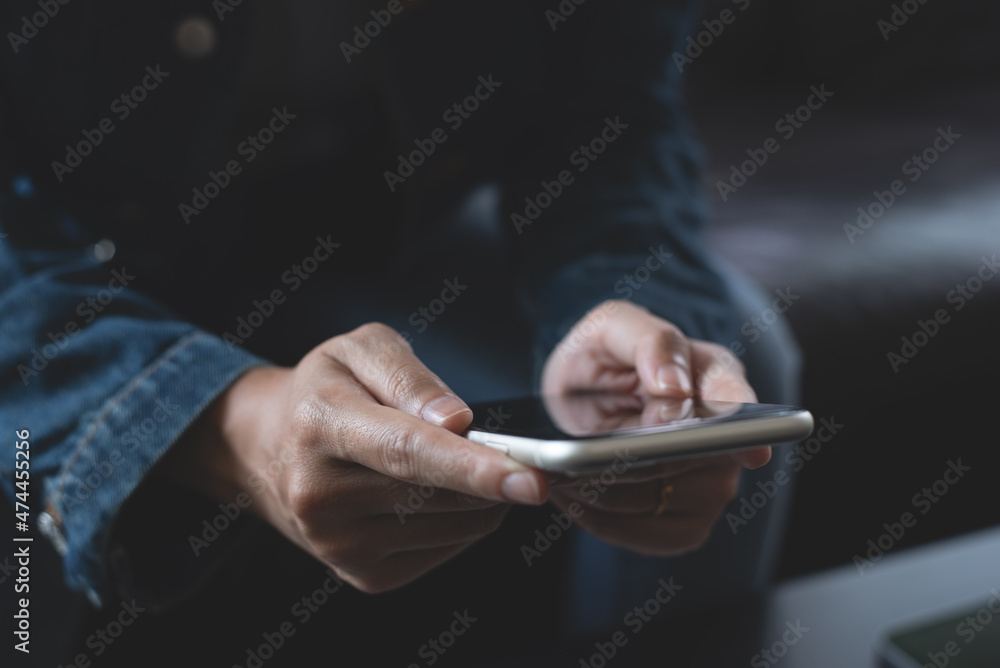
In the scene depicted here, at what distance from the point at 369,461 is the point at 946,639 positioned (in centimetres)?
34

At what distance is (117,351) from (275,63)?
11.3 inches

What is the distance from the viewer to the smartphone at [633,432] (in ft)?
0.87

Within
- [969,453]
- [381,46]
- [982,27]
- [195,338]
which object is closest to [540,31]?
[381,46]

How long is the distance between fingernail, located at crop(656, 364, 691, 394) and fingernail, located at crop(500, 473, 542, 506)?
0.49 feet

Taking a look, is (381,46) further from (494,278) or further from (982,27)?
(982,27)

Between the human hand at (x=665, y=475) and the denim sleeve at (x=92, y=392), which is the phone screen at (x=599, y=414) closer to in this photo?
the human hand at (x=665, y=475)

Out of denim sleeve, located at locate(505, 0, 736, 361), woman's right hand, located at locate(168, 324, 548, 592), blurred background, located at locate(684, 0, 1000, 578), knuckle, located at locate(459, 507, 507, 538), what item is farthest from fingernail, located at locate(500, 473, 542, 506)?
blurred background, located at locate(684, 0, 1000, 578)

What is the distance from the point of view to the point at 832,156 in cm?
133

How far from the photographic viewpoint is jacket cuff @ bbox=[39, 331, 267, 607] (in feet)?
1.40

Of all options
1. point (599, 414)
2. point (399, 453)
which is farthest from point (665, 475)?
point (399, 453)

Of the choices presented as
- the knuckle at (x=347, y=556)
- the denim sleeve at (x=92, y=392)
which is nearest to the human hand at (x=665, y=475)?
the knuckle at (x=347, y=556)

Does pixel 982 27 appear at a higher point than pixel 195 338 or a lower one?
lower

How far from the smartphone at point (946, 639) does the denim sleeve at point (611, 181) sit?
227 millimetres

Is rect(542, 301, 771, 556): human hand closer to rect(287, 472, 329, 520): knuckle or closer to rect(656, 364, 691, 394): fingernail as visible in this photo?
rect(656, 364, 691, 394): fingernail
